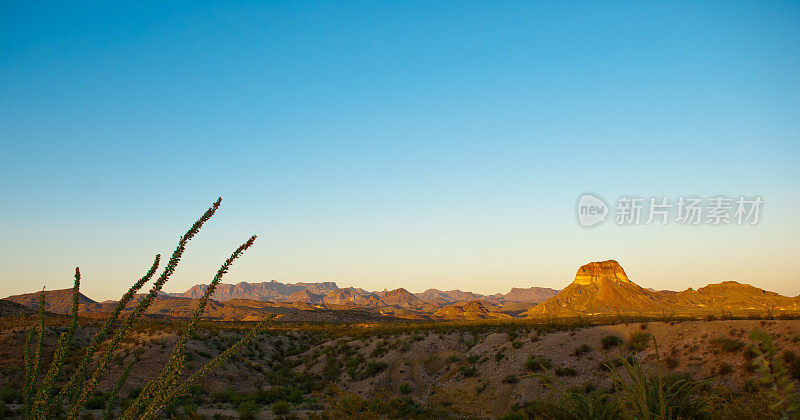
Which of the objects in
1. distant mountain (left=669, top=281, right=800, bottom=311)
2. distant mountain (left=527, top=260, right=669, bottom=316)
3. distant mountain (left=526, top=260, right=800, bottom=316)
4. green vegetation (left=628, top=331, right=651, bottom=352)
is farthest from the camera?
distant mountain (left=527, top=260, right=669, bottom=316)

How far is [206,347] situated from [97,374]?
104ft

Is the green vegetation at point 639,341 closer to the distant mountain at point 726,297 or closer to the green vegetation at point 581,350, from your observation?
the green vegetation at point 581,350

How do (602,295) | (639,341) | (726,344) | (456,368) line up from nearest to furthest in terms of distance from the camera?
(726,344) → (639,341) → (456,368) → (602,295)

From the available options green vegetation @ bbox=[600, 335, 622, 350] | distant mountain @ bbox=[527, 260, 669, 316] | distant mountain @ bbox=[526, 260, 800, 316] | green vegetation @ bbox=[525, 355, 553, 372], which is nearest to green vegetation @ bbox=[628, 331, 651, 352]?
green vegetation @ bbox=[600, 335, 622, 350]

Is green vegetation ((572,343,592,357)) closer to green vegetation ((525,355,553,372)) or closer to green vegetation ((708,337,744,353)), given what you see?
green vegetation ((525,355,553,372))

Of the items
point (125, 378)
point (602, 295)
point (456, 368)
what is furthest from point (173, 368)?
point (602, 295)

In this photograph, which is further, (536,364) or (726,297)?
(726,297)

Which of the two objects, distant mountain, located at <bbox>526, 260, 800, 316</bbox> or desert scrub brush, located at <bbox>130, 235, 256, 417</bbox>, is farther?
distant mountain, located at <bbox>526, 260, 800, 316</bbox>

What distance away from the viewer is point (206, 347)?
31.9 metres

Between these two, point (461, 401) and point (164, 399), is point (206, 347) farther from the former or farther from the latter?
point (164, 399)

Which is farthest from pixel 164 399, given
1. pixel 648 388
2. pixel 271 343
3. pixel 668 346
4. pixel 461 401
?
pixel 271 343

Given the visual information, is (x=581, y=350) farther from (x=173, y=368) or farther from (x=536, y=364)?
(x=173, y=368)

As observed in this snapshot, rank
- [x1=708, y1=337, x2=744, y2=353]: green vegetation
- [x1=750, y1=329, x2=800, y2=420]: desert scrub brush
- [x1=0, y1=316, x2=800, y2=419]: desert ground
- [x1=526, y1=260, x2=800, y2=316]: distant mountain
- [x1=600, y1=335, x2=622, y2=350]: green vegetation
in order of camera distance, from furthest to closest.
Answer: [x1=526, y1=260, x2=800, y2=316]: distant mountain < [x1=600, y1=335, x2=622, y2=350]: green vegetation < [x1=708, y1=337, x2=744, y2=353]: green vegetation < [x1=0, y1=316, x2=800, y2=419]: desert ground < [x1=750, y1=329, x2=800, y2=420]: desert scrub brush

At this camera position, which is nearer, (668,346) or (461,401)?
(461,401)
